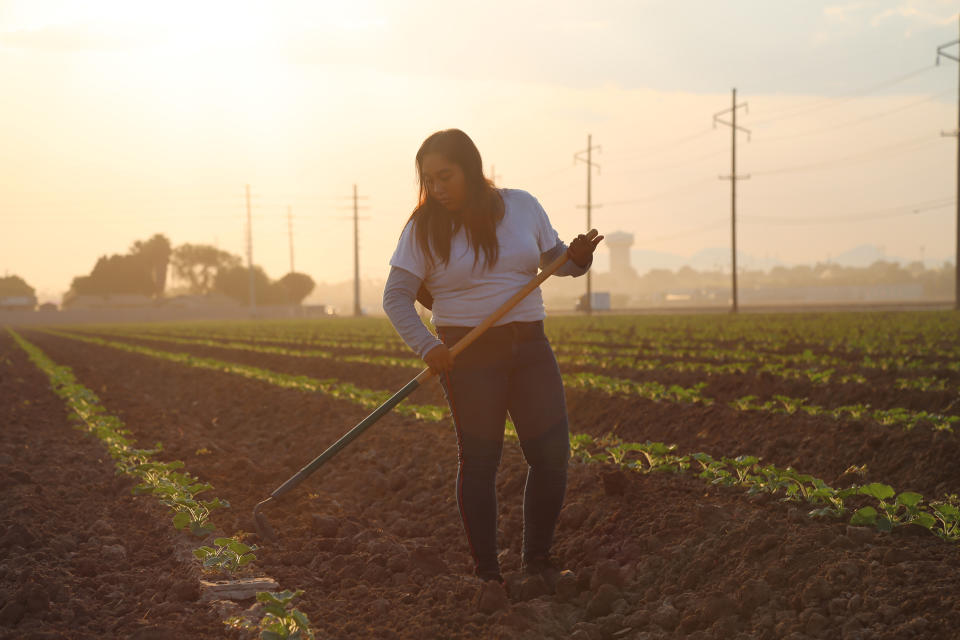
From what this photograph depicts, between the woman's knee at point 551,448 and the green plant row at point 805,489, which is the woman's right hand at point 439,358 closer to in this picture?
the woman's knee at point 551,448

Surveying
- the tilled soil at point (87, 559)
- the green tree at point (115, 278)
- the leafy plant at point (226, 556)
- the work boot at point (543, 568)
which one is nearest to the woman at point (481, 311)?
the work boot at point (543, 568)

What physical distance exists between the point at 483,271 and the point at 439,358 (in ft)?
1.35

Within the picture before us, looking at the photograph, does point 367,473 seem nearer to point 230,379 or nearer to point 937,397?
point 937,397

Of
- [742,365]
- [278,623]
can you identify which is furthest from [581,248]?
[742,365]

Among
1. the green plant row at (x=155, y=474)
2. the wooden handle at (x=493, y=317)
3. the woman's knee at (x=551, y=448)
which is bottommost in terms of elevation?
the green plant row at (x=155, y=474)

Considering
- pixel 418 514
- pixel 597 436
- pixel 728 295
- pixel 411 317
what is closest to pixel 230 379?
pixel 597 436

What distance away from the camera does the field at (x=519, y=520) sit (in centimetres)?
341

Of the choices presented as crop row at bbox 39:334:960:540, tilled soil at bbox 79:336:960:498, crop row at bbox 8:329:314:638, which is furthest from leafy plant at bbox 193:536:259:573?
tilled soil at bbox 79:336:960:498

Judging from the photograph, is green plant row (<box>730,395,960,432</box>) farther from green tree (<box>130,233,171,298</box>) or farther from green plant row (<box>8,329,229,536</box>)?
green tree (<box>130,233,171,298</box>)

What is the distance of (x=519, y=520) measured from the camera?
5.06 metres

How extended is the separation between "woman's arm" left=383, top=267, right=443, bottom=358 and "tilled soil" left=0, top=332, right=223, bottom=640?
1.44 metres

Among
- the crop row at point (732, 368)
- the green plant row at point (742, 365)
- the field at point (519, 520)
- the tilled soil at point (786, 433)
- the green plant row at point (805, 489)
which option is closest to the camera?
the field at point (519, 520)

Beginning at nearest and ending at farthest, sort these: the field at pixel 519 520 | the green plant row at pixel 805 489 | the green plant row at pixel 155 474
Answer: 1. the field at pixel 519 520
2. the green plant row at pixel 805 489
3. the green plant row at pixel 155 474

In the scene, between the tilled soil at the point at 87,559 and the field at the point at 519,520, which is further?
the tilled soil at the point at 87,559
